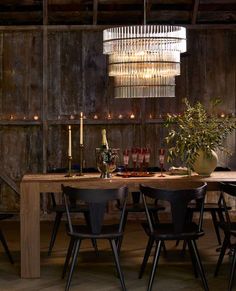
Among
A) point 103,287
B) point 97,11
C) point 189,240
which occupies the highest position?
point 97,11

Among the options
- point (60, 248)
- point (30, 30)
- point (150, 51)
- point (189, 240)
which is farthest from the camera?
point (30, 30)

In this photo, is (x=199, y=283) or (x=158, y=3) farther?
(x=158, y=3)

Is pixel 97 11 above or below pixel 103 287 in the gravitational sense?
above

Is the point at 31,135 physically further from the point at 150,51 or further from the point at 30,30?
the point at 150,51

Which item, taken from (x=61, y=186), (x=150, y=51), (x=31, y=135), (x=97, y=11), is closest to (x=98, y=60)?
(x=97, y=11)

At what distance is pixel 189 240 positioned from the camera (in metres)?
5.20

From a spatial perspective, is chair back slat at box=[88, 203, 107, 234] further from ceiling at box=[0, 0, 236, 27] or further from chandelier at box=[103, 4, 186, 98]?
ceiling at box=[0, 0, 236, 27]

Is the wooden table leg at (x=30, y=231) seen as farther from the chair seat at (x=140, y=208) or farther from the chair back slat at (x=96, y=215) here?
the chair seat at (x=140, y=208)

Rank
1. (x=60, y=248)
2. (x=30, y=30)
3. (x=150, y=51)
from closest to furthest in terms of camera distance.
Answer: (x=150, y=51), (x=60, y=248), (x=30, y=30)

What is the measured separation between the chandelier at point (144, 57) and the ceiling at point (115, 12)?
279 cm

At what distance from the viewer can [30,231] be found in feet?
18.3

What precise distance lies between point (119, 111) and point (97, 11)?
4.43 feet

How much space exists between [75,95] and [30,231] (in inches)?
146

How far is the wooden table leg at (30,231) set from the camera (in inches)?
218
